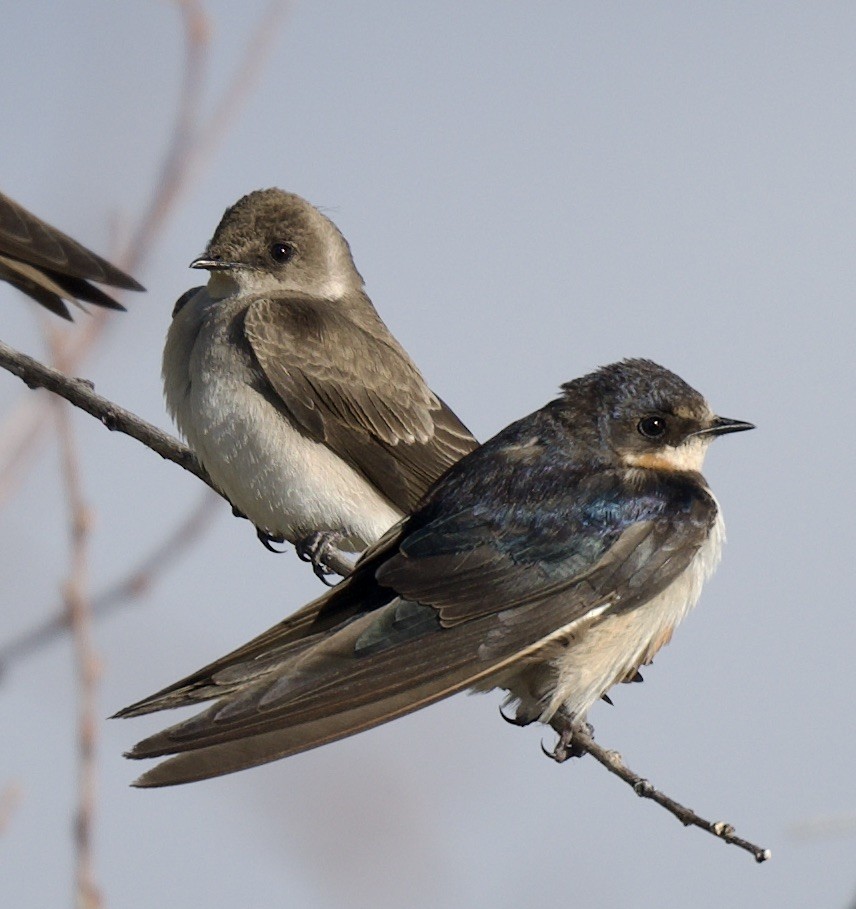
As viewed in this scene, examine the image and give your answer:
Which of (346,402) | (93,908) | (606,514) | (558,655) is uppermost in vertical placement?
(346,402)

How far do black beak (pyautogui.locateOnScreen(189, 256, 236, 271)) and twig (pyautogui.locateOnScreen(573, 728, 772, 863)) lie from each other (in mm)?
1928

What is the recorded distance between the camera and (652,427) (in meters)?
3.53

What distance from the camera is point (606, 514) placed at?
3.35 m

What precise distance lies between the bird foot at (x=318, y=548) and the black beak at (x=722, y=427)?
1.06m

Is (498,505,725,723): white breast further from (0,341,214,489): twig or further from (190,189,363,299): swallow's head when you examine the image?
(190,189,363,299): swallow's head

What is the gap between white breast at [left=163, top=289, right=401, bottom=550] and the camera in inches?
165

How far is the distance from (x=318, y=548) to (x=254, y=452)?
27 centimetres

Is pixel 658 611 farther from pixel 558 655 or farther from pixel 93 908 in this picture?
pixel 93 908

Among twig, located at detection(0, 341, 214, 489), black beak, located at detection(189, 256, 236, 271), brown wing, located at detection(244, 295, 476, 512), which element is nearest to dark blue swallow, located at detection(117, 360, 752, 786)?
twig, located at detection(0, 341, 214, 489)

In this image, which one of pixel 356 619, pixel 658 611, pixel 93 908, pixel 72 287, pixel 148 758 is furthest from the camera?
pixel 72 287

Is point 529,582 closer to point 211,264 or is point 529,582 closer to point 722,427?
point 722,427

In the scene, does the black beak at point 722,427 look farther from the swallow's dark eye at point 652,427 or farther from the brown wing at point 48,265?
the brown wing at point 48,265

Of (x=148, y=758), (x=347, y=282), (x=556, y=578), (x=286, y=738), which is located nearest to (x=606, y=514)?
(x=556, y=578)

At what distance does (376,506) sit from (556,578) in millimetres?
1207
